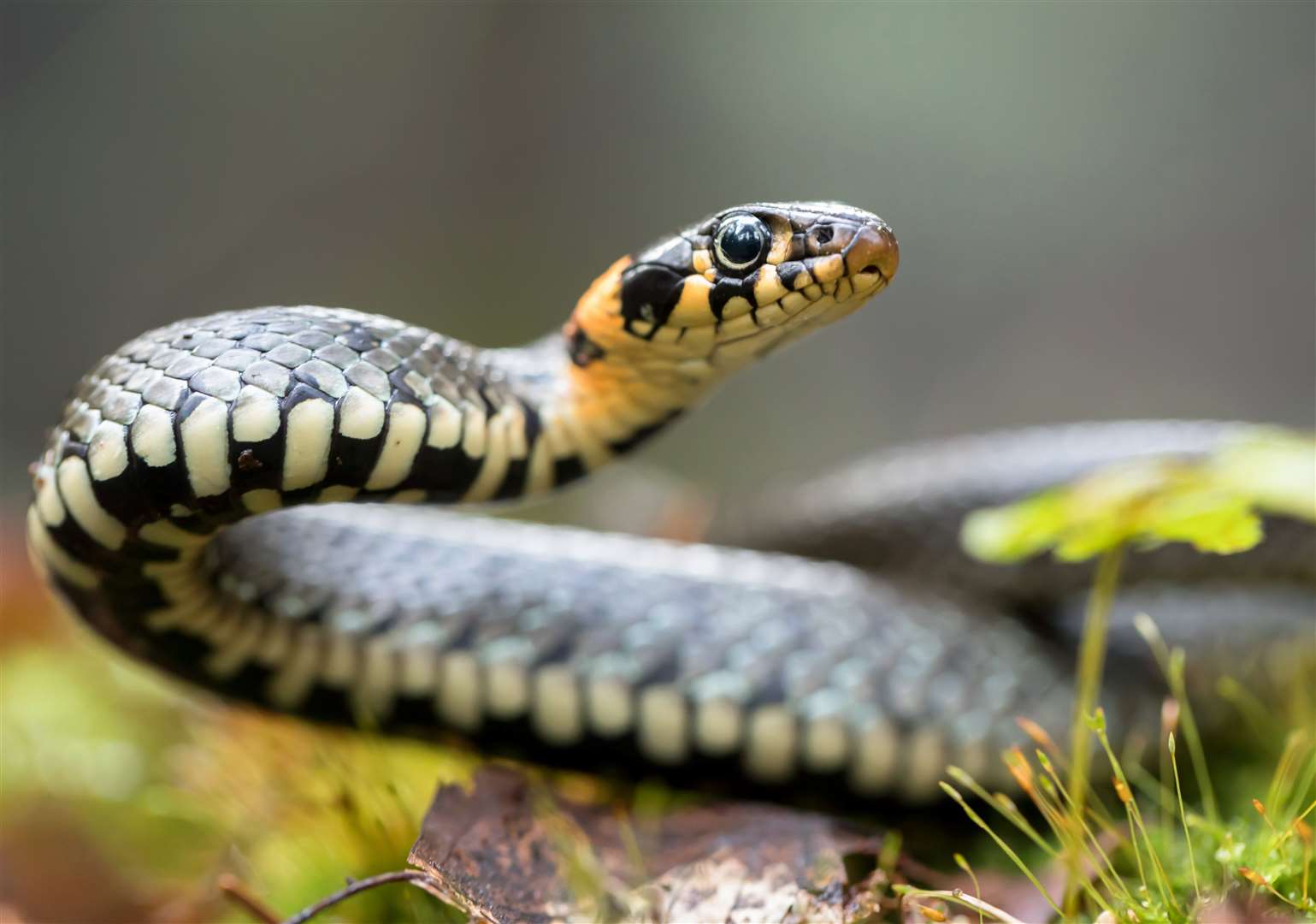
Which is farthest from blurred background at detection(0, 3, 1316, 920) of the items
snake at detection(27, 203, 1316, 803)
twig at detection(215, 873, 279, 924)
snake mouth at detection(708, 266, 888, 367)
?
twig at detection(215, 873, 279, 924)

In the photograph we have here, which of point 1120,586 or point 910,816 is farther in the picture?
point 1120,586

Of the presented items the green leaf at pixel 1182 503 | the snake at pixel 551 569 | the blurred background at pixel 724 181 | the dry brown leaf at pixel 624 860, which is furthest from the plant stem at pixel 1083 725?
the blurred background at pixel 724 181

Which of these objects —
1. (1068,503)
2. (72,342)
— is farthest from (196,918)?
(72,342)

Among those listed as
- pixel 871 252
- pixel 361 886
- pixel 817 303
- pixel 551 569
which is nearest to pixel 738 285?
pixel 817 303

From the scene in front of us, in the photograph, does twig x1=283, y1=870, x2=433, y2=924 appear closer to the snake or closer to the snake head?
the snake

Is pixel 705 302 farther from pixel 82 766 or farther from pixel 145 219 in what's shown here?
pixel 145 219

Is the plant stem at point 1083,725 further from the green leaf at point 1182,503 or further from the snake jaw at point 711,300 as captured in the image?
the snake jaw at point 711,300
